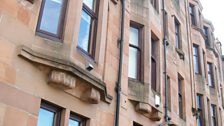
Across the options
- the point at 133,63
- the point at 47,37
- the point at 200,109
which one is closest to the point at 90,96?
the point at 47,37

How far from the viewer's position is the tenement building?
6605 mm

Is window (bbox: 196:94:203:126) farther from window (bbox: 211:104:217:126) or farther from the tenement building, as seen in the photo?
the tenement building

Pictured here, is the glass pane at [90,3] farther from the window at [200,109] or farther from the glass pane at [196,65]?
the glass pane at [196,65]

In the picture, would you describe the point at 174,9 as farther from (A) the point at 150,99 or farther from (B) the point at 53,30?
(B) the point at 53,30

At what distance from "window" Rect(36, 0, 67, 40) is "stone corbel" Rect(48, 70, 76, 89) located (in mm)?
979

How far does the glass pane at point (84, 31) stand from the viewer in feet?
28.8

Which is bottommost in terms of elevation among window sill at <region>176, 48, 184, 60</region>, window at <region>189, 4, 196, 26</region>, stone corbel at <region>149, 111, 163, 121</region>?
stone corbel at <region>149, 111, 163, 121</region>

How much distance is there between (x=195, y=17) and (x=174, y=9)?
514 cm

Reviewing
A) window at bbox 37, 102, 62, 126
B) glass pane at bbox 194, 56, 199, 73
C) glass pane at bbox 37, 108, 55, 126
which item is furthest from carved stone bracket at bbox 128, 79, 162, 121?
glass pane at bbox 194, 56, 199, 73

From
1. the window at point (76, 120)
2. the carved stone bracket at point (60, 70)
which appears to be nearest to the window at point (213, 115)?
the window at point (76, 120)

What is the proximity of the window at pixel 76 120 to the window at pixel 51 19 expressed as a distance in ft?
6.26

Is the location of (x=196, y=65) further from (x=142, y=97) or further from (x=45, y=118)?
(x=45, y=118)

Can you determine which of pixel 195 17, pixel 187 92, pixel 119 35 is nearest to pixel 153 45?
pixel 119 35

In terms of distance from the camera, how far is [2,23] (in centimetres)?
653
